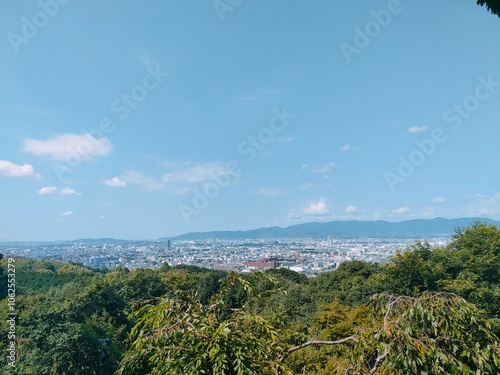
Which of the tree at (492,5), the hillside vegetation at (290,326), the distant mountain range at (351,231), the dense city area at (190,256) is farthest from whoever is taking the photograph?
the distant mountain range at (351,231)

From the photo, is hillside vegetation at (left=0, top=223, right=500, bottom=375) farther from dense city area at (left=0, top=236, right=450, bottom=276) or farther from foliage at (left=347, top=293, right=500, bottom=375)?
A: dense city area at (left=0, top=236, right=450, bottom=276)

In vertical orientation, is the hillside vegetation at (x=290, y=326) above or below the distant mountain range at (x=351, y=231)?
below

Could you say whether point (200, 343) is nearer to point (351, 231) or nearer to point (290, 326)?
point (290, 326)

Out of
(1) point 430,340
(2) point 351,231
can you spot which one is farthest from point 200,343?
(2) point 351,231

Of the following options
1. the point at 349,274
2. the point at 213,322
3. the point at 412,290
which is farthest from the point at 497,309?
the point at 213,322

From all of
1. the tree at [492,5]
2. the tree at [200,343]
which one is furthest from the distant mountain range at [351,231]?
the tree at [200,343]

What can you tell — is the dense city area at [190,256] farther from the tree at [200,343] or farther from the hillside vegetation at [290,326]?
the tree at [200,343]

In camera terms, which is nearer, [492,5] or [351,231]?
[492,5]

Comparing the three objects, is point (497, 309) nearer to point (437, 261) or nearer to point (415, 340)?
point (437, 261)
